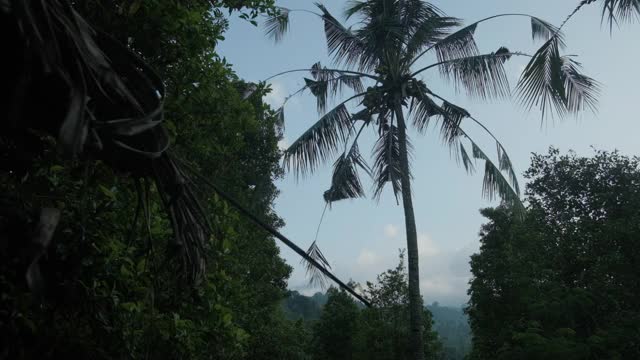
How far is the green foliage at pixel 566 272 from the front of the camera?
12.7 metres

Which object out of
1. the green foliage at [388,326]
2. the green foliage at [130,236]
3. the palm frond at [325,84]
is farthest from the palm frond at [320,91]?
the green foliage at [388,326]

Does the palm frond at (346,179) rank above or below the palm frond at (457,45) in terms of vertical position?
below

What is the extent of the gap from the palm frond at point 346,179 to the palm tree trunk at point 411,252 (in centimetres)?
87

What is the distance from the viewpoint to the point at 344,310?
27.6 metres

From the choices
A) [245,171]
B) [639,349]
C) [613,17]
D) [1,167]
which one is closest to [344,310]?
[245,171]

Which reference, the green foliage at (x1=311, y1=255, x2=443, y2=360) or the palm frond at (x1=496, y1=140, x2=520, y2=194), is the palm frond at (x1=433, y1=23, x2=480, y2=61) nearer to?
the palm frond at (x1=496, y1=140, x2=520, y2=194)

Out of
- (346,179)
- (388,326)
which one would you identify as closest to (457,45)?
(346,179)

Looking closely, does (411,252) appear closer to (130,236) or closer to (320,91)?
(320,91)

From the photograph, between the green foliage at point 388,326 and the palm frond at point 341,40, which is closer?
the palm frond at point 341,40

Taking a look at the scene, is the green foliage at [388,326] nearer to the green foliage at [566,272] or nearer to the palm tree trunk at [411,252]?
the green foliage at [566,272]

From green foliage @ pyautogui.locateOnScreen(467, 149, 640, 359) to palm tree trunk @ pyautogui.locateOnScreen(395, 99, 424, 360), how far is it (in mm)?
2398

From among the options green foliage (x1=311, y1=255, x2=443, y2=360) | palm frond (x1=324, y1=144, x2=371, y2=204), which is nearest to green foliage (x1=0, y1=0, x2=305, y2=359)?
palm frond (x1=324, y1=144, x2=371, y2=204)

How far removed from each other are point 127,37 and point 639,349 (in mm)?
12591

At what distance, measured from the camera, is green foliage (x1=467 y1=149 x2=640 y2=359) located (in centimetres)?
1268
